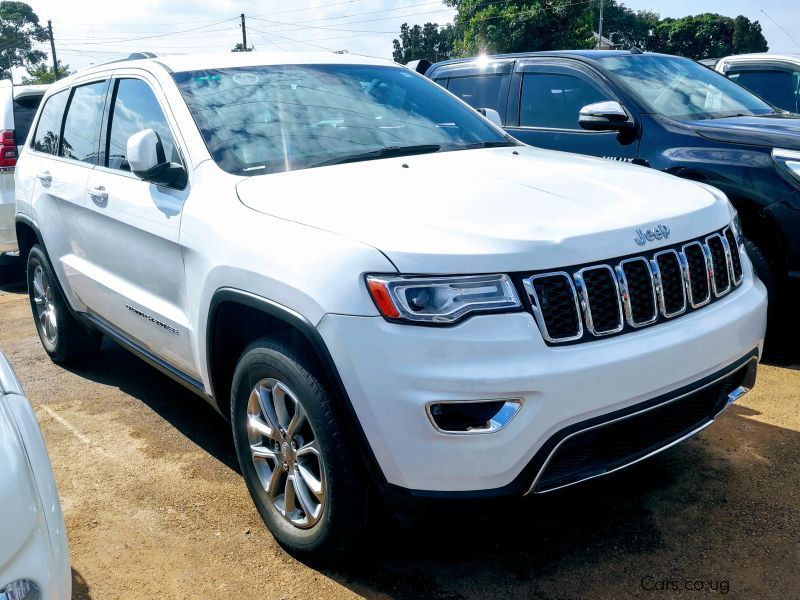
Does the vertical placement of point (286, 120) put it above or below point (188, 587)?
above

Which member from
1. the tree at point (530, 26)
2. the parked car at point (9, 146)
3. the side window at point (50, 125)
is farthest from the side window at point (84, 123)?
the tree at point (530, 26)

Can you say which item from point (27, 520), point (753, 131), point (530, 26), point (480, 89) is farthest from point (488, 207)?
point (530, 26)

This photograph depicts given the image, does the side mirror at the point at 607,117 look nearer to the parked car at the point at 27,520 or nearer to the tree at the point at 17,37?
the parked car at the point at 27,520

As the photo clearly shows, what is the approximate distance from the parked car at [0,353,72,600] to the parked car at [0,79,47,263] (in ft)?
20.8

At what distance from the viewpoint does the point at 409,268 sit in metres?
2.33

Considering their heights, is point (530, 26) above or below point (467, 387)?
above

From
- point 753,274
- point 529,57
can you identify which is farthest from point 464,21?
point 753,274

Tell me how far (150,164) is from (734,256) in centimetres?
231

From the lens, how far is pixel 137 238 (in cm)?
357

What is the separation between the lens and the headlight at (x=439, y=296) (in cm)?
232

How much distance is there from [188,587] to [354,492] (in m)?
0.75

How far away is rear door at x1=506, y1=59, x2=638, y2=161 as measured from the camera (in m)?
5.55

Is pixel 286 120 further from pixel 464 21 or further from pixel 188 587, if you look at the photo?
pixel 464 21

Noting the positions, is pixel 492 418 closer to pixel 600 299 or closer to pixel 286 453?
pixel 600 299
